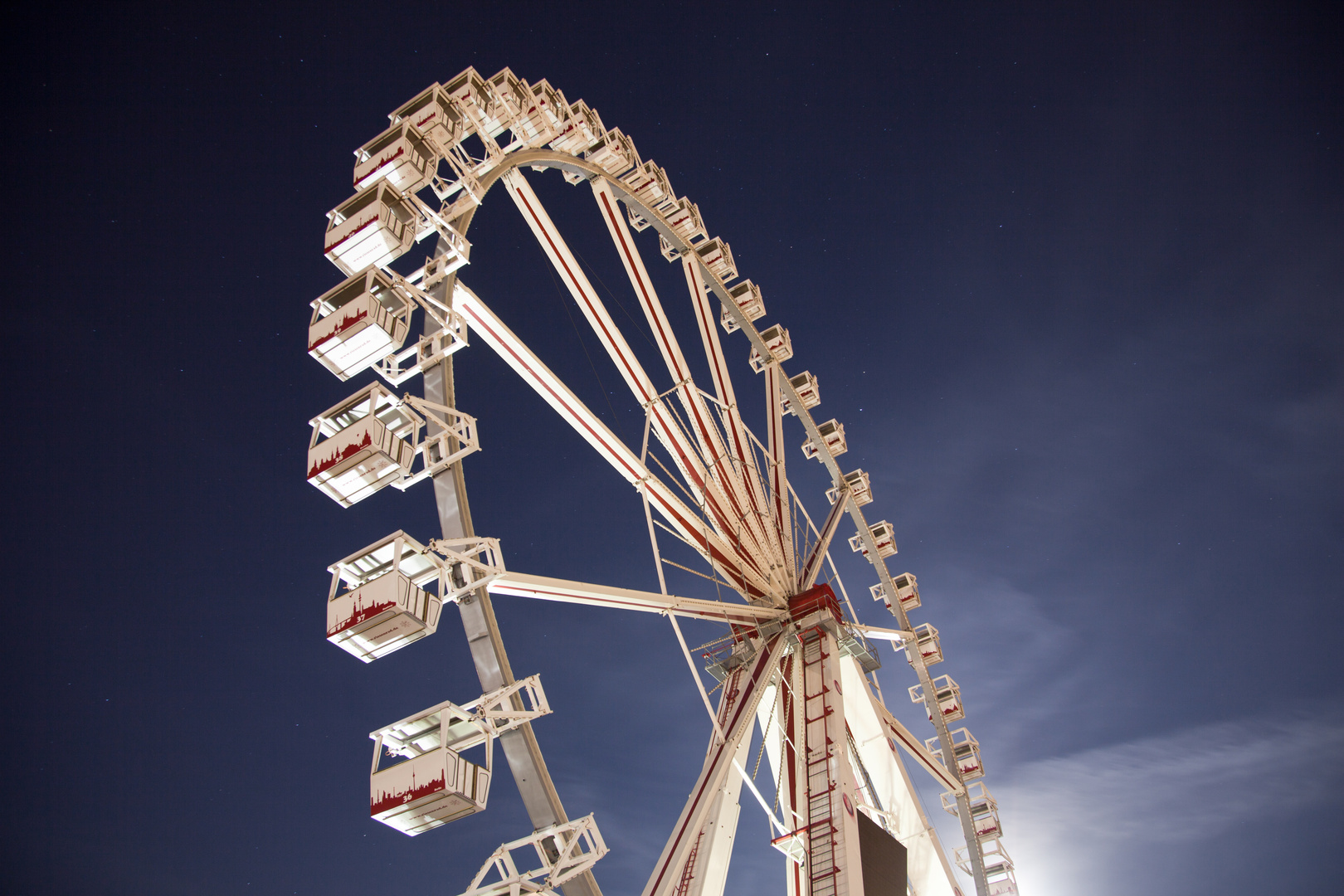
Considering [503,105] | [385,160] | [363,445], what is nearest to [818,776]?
[363,445]

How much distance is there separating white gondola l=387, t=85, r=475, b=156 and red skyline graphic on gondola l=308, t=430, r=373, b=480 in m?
5.09

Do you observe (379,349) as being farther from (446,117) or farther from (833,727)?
(833,727)

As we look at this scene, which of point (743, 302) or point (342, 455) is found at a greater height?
point (743, 302)

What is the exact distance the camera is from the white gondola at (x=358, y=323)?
36.2ft

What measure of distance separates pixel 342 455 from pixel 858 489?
15.7m

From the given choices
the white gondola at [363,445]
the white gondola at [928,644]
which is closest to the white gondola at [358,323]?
the white gondola at [363,445]

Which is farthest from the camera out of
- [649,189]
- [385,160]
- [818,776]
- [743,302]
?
[743,302]

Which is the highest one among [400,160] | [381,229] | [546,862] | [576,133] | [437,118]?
[576,133]

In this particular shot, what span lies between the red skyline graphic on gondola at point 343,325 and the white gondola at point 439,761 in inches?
196

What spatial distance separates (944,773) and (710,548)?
914cm

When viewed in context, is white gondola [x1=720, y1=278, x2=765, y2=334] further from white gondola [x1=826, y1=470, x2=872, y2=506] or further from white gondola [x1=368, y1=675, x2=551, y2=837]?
white gondola [x1=368, y1=675, x2=551, y2=837]

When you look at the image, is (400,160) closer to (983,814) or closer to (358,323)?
(358,323)

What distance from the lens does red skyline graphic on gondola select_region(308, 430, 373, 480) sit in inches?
394

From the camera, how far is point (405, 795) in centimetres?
855
